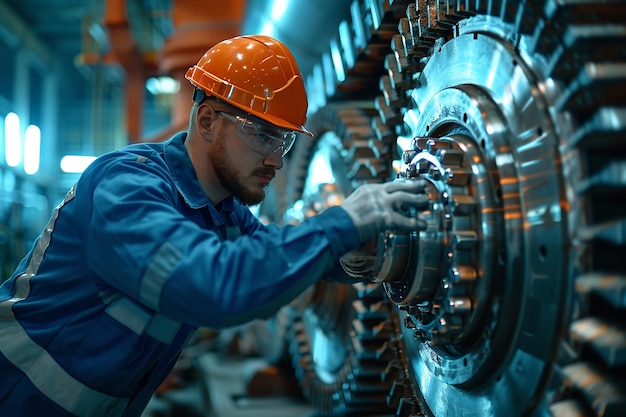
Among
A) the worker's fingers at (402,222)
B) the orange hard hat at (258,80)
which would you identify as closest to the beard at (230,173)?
the orange hard hat at (258,80)

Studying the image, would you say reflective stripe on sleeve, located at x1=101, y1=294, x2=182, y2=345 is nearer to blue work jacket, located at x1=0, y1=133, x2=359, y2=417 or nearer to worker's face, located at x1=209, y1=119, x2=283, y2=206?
blue work jacket, located at x1=0, y1=133, x2=359, y2=417

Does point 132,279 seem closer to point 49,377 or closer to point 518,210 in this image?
point 49,377

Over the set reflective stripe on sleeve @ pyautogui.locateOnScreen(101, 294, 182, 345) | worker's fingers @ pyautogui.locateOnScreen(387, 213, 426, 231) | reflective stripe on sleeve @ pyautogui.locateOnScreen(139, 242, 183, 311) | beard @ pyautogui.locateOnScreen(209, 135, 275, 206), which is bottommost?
reflective stripe on sleeve @ pyautogui.locateOnScreen(101, 294, 182, 345)

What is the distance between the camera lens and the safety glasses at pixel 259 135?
4.21ft

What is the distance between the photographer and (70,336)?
1.27 m

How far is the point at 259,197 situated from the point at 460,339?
19.7 inches

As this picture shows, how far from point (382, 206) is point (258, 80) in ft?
1.35

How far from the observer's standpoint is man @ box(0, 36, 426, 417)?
102 cm

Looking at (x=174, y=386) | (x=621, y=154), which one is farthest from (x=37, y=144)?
(x=621, y=154)

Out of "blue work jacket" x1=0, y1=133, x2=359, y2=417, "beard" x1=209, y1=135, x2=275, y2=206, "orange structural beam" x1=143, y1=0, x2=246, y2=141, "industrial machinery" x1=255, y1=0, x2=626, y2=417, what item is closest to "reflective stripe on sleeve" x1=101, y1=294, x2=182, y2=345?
"blue work jacket" x1=0, y1=133, x2=359, y2=417

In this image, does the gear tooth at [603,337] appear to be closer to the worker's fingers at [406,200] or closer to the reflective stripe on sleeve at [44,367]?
the worker's fingers at [406,200]

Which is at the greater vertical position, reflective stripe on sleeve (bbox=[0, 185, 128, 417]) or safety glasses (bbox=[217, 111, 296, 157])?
safety glasses (bbox=[217, 111, 296, 157])

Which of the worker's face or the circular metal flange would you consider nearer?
the circular metal flange

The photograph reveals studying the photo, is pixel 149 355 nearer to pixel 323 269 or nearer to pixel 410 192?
pixel 323 269
